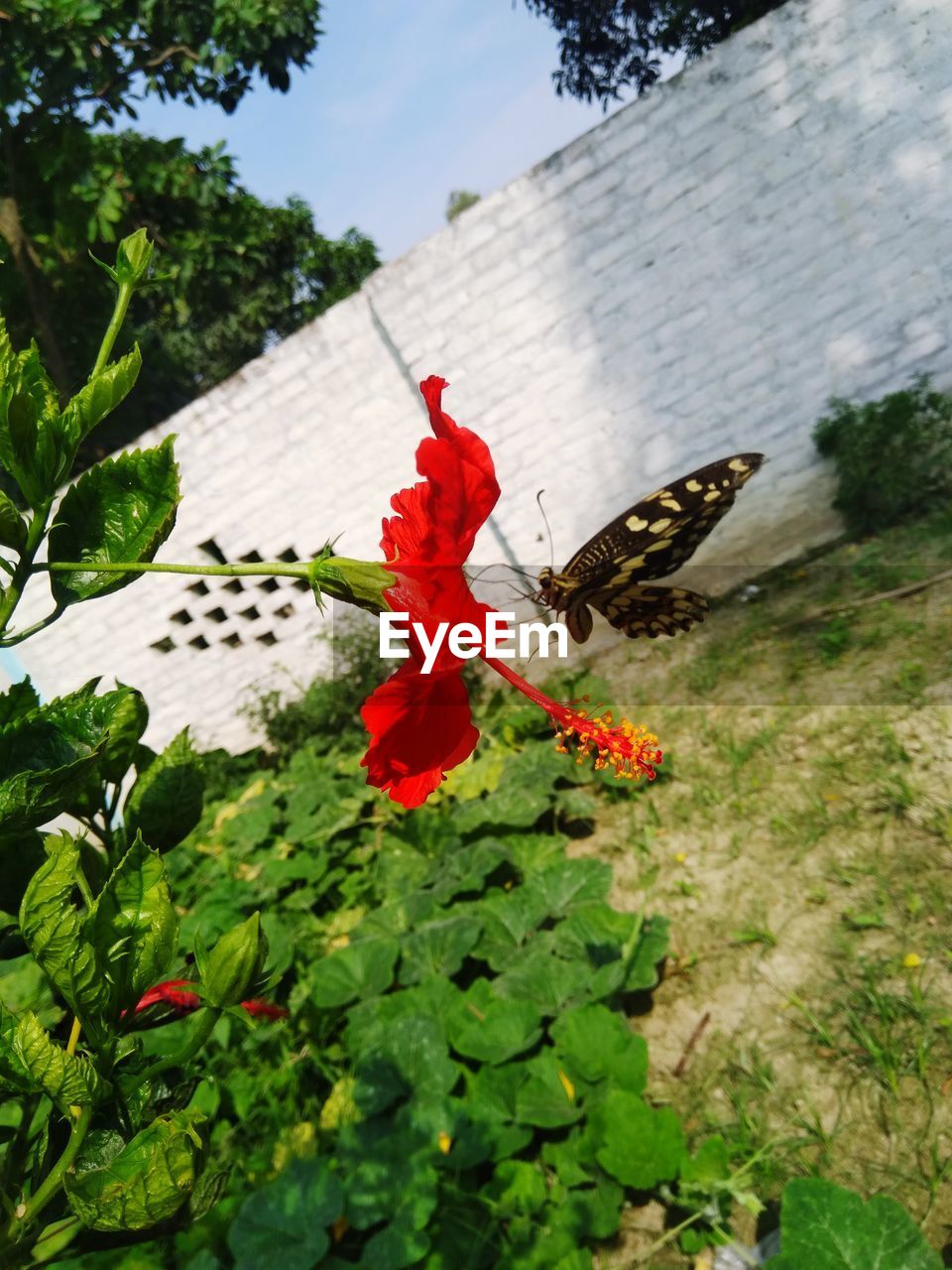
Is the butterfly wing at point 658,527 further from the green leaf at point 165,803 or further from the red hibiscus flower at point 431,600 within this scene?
the green leaf at point 165,803

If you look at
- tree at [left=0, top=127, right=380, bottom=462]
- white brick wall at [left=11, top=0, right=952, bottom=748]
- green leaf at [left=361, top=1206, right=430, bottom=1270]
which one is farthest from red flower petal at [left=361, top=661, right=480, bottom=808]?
white brick wall at [left=11, top=0, right=952, bottom=748]

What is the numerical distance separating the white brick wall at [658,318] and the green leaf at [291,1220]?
9.18 ft

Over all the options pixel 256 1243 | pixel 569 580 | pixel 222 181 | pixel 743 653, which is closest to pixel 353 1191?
pixel 256 1243

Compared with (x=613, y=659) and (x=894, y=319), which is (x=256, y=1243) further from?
(x=894, y=319)

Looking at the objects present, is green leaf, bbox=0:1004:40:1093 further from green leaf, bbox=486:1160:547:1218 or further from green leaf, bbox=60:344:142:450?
green leaf, bbox=486:1160:547:1218

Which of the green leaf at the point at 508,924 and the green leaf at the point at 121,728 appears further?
the green leaf at the point at 508,924

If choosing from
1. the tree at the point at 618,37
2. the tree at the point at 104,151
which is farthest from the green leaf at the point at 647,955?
the tree at the point at 618,37

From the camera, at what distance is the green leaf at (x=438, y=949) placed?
6.68 ft

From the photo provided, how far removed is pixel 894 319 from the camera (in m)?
3.61

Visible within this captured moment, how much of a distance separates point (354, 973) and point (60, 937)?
1720mm

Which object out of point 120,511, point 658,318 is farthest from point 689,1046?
point 658,318

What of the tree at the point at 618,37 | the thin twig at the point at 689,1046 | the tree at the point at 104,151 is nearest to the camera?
the thin twig at the point at 689,1046

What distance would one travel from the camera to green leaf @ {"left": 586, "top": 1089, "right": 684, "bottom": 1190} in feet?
4.84

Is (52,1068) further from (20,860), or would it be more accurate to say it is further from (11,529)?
(11,529)
